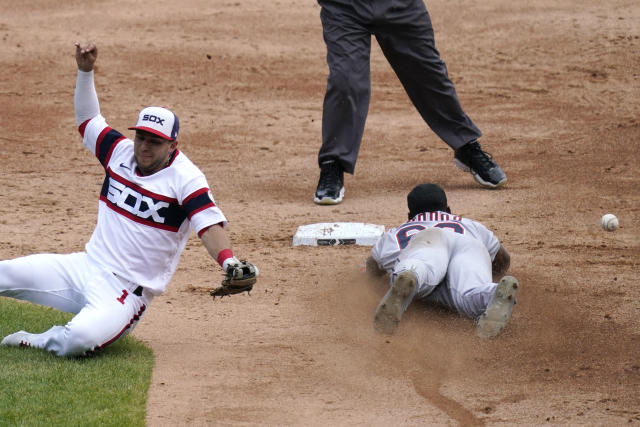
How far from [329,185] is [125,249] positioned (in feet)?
10.5

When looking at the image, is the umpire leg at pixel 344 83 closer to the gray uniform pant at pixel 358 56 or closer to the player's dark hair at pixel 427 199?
the gray uniform pant at pixel 358 56

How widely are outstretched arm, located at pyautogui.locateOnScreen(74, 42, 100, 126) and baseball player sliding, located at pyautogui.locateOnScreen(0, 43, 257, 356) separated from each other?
4cm

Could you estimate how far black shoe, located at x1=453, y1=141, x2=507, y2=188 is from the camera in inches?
351

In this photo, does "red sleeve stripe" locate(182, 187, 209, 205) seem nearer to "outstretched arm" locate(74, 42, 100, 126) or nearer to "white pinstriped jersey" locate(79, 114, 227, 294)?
"white pinstriped jersey" locate(79, 114, 227, 294)

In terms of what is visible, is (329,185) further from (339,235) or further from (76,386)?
(76,386)

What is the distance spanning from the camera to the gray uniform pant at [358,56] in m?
8.34

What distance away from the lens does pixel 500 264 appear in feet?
22.1

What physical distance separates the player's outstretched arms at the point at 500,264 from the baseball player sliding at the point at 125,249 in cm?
201

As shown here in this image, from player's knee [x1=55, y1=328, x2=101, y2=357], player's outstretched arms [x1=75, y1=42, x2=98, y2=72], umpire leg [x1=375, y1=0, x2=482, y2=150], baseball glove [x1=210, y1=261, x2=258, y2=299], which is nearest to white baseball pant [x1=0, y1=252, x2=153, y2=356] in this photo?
player's knee [x1=55, y1=328, x2=101, y2=357]

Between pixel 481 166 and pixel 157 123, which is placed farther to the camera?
pixel 481 166

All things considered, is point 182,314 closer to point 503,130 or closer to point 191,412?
point 191,412

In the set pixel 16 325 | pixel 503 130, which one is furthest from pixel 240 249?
pixel 503 130

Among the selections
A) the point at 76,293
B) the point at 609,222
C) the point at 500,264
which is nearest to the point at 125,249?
the point at 76,293

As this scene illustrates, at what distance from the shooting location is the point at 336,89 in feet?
27.3
